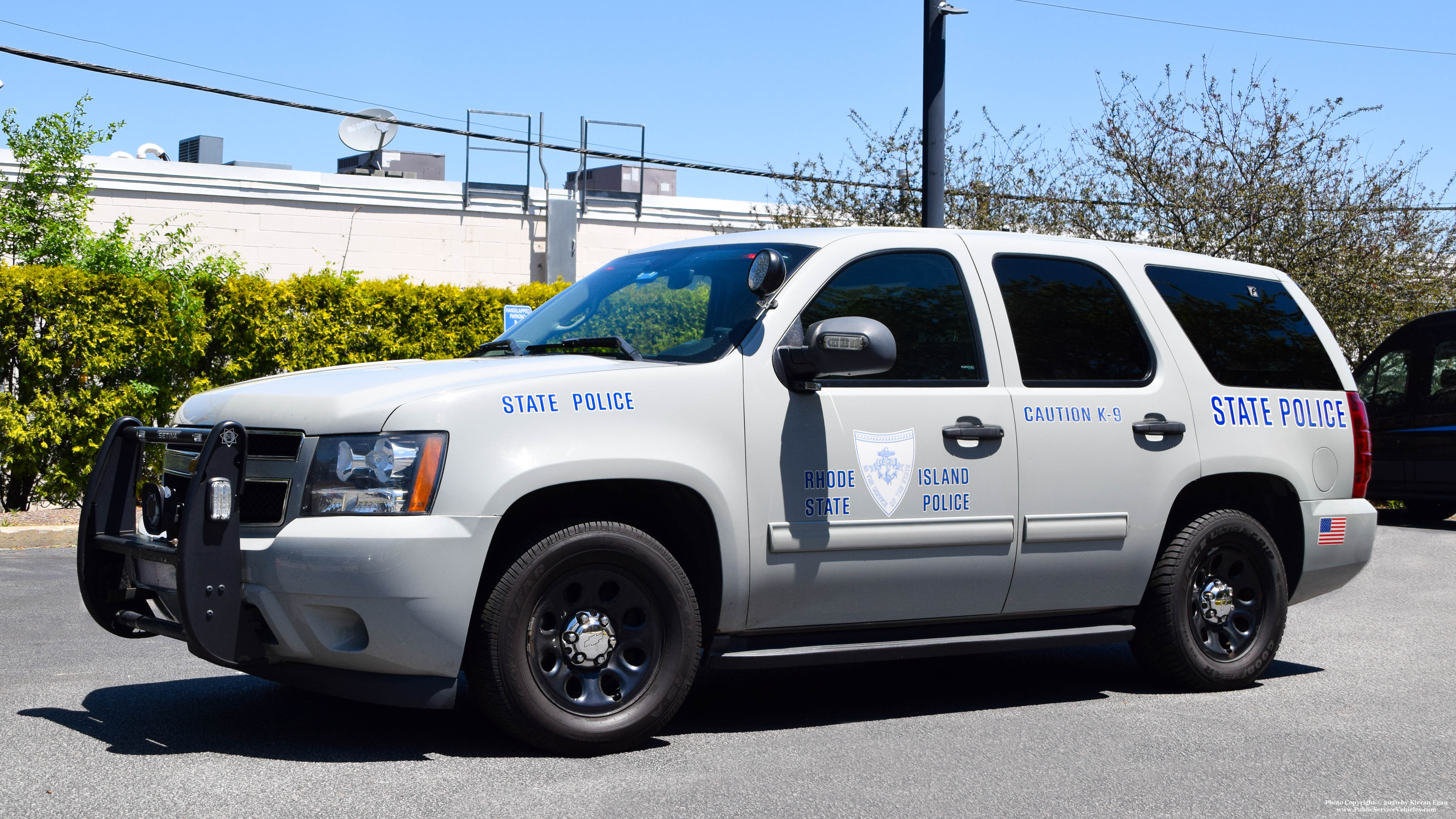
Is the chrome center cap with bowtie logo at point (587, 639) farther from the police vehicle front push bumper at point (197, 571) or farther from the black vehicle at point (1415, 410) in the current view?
the black vehicle at point (1415, 410)

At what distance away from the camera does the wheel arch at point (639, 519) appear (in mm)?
4973

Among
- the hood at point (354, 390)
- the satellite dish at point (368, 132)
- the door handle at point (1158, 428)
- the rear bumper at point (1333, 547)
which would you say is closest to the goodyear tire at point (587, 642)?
the hood at point (354, 390)

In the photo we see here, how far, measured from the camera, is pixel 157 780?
4.57m

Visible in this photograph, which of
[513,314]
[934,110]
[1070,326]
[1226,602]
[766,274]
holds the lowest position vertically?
[1226,602]

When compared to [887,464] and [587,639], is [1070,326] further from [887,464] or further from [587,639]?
[587,639]

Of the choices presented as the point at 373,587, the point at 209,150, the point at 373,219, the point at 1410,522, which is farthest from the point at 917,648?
the point at 209,150

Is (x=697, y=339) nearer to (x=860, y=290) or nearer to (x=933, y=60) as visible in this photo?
(x=860, y=290)

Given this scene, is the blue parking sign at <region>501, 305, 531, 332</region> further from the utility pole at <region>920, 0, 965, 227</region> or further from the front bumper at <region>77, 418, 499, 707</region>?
the front bumper at <region>77, 418, 499, 707</region>

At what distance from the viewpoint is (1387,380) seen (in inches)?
619

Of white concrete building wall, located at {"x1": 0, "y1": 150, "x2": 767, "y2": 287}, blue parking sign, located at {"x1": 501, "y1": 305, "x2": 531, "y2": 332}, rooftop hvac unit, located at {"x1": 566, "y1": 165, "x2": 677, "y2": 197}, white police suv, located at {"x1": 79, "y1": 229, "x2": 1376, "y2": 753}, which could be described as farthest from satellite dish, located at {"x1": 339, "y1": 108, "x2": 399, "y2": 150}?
white police suv, located at {"x1": 79, "y1": 229, "x2": 1376, "y2": 753}

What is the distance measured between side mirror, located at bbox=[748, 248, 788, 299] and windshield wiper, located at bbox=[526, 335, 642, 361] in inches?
19.9

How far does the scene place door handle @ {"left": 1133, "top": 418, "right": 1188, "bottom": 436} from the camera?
6.20 m

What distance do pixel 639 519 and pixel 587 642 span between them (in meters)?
0.52

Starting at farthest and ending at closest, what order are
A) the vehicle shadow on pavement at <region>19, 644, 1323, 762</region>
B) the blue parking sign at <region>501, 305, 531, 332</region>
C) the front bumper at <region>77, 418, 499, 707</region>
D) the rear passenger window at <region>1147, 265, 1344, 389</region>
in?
1. the blue parking sign at <region>501, 305, 531, 332</region>
2. the rear passenger window at <region>1147, 265, 1344, 389</region>
3. the vehicle shadow on pavement at <region>19, 644, 1323, 762</region>
4. the front bumper at <region>77, 418, 499, 707</region>
